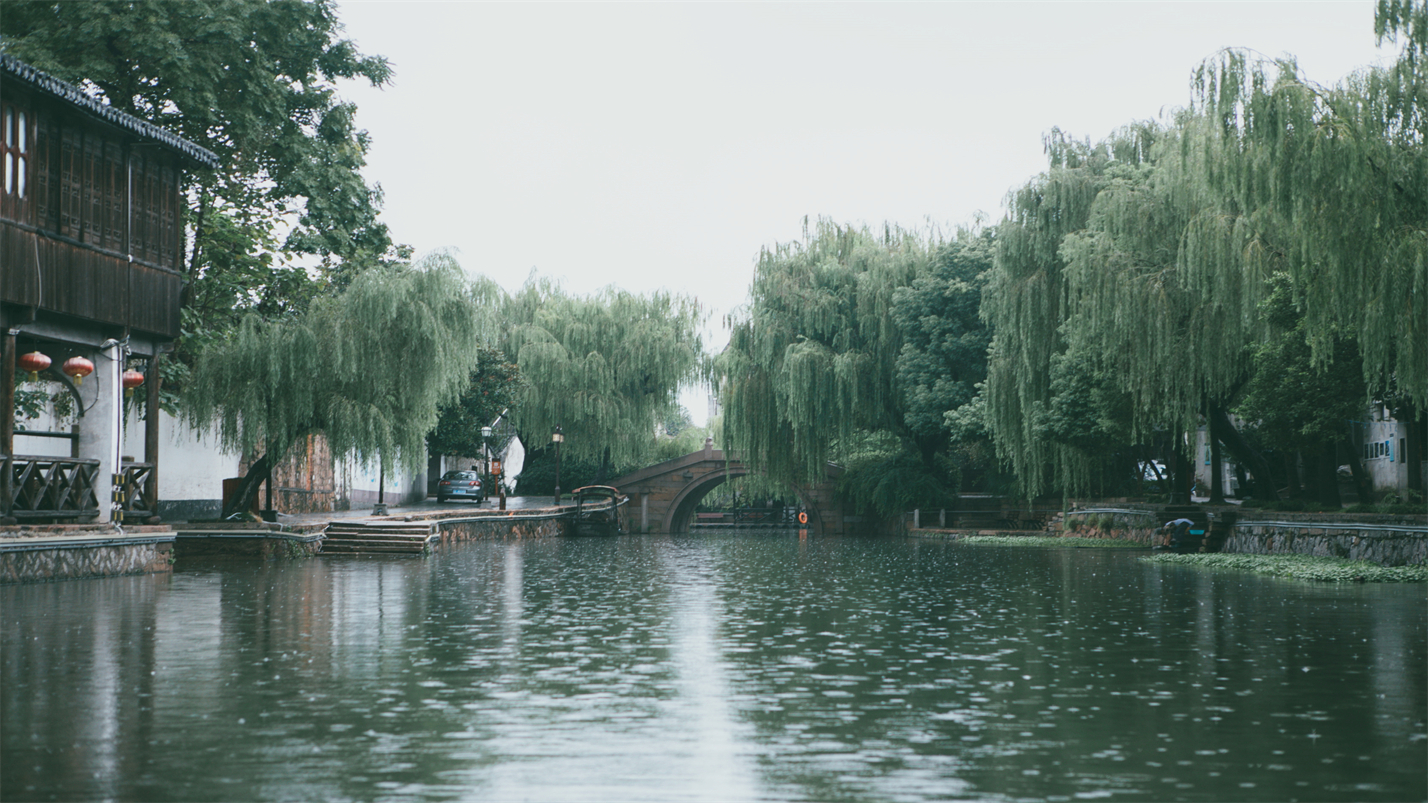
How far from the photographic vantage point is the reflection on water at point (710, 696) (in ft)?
21.0

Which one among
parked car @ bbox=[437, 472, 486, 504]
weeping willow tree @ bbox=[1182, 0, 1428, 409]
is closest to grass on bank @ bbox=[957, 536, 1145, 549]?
weeping willow tree @ bbox=[1182, 0, 1428, 409]

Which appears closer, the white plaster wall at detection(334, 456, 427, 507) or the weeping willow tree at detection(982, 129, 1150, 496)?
the weeping willow tree at detection(982, 129, 1150, 496)

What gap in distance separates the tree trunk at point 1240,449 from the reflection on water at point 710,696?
11.4 m

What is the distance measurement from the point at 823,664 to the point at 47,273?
14017mm

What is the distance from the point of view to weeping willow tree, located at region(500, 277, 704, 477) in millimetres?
50406

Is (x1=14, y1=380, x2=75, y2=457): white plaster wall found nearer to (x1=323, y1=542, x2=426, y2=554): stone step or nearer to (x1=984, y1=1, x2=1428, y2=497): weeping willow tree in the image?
(x1=323, y1=542, x2=426, y2=554): stone step

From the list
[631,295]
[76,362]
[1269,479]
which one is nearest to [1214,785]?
[76,362]

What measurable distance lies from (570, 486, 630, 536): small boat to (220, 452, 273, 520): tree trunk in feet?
66.7

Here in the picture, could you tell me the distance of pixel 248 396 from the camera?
26125 millimetres

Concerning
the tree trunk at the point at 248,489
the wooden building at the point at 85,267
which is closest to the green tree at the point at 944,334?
the tree trunk at the point at 248,489

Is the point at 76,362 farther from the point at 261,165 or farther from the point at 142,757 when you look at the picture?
the point at 142,757

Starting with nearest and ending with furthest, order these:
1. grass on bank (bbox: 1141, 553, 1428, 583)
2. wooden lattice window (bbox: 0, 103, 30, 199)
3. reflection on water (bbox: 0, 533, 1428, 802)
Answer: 1. reflection on water (bbox: 0, 533, 1428, 802)
2. wooden lattice window (bbox: 0, 103, 30, 199)
3. grass on bank (bbox: 1141, 553, 1428, 583)

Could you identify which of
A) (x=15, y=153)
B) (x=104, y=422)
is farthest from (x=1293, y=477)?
(x=15, y=153)

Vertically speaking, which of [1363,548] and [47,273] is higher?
[47,273]
